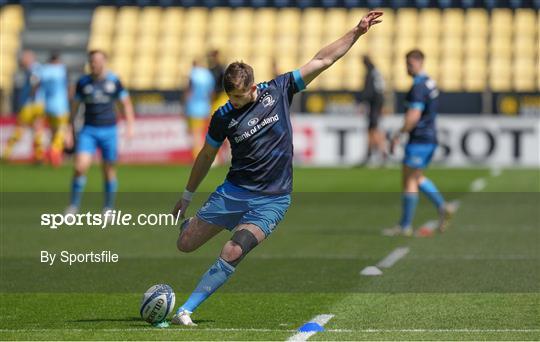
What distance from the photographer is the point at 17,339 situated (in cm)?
889

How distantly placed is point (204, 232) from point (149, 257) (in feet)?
15.6

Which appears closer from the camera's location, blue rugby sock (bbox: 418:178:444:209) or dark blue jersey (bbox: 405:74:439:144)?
dark blue jersey (bbox: 405:74:439:144)

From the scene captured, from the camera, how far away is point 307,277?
12602 millimetres

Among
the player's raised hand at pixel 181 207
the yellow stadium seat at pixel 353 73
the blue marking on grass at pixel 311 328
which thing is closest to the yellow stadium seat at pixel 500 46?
the yellow stadium seat at pixel 353 73

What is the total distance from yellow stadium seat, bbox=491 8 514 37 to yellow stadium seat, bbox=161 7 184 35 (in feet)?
30.4

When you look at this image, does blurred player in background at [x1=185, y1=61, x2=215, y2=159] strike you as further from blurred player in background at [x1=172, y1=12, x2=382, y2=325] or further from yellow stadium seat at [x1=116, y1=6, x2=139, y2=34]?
blurred player in background at [x1=172, y1=12, x2=382, y2=325]

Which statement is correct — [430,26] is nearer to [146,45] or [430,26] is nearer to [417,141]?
[146,45]

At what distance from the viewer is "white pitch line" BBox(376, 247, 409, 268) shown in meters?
13.5

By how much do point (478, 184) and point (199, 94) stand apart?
760 cm

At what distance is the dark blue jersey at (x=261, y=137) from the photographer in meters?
9.58

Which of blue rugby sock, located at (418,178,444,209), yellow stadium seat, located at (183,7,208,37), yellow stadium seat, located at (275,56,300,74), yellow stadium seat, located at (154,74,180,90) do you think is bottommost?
blue rugby sock, located at (418,178,444,209)

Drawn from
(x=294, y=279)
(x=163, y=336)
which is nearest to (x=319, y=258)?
(x=294, y=279)

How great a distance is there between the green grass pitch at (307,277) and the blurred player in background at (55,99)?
8.04 metres

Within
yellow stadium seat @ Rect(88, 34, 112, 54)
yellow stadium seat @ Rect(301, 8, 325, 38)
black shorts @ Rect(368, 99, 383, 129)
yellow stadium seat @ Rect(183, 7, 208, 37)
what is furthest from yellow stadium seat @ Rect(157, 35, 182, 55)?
black shorts @ Rect(368, 99, 383, 129)
